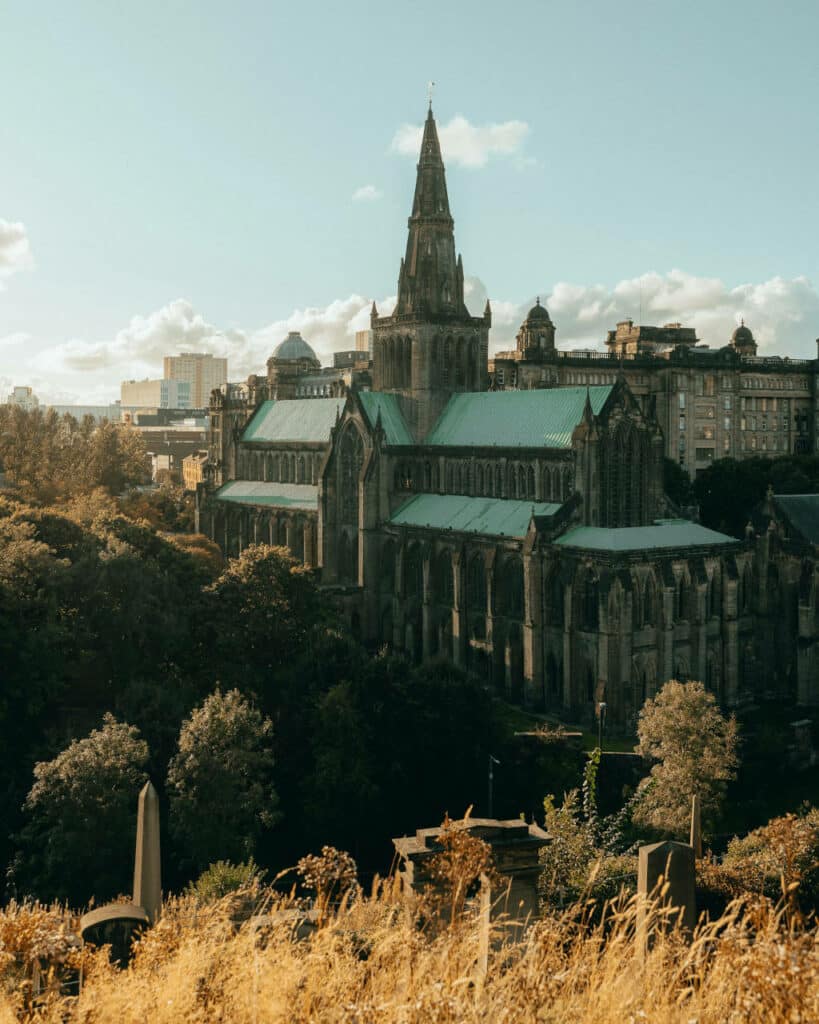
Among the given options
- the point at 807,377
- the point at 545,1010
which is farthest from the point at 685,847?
the point at 807,377

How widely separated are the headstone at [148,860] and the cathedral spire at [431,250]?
70.6 meters

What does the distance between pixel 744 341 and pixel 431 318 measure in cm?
8915

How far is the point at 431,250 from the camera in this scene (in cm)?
9738

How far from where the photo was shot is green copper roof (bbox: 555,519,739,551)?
71.9 metres

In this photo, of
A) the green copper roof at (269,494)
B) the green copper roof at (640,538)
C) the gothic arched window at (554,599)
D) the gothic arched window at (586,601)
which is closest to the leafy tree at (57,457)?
the green copper roof at (269,494)

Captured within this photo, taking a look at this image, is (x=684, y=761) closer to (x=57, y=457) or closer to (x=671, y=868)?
(x=671, y=868)

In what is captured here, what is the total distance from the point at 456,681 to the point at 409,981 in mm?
46033

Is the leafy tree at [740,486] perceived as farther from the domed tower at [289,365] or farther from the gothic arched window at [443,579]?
the domed tower at [289,365]

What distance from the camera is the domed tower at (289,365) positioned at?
157375 millimetres

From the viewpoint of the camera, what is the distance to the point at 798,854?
30.8 metres

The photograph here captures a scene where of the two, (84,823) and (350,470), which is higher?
(350,470)

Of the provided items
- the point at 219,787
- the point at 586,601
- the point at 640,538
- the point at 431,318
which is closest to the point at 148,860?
the point at 219,787

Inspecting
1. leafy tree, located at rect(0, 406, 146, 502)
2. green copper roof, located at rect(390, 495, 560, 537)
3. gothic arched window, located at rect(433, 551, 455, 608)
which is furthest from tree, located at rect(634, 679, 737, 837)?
leafy tree, located at rect(0, 406, 146, 502)

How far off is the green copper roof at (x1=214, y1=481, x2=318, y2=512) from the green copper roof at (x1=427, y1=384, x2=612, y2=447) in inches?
667
